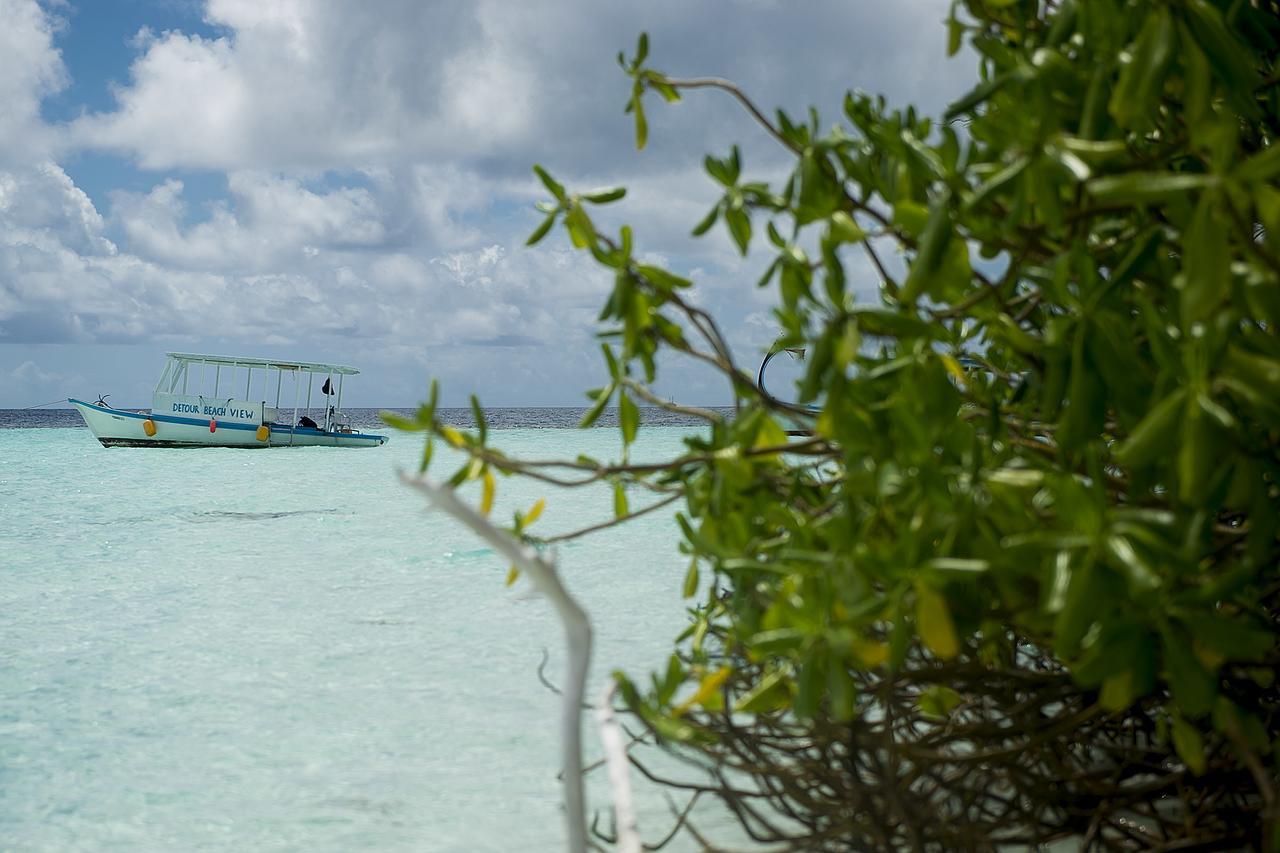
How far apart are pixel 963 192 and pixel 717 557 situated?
1.84 feet

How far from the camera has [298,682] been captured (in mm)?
4723

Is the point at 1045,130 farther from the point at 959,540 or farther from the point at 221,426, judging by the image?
the point at 221,426

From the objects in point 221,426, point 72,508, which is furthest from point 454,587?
point 221,426

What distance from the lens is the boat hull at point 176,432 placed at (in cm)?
2466

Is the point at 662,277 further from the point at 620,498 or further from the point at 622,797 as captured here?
the point at 622,797

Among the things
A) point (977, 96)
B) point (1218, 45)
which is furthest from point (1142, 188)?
point (977, 96)

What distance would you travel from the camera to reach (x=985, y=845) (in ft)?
4.64

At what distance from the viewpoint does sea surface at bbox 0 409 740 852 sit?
3.10 metres

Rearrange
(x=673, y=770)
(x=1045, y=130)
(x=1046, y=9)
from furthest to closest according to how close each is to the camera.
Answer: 1. (x=673, y=770)
2. (x=1046, y=9)
3. (x=1045, y=130)

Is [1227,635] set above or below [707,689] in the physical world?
above

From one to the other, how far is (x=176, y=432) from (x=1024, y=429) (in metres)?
26.4

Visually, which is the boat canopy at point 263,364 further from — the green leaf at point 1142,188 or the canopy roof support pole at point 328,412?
the green leaf at point 1142,188

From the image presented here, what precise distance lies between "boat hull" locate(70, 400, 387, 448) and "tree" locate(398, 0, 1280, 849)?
83.2ft

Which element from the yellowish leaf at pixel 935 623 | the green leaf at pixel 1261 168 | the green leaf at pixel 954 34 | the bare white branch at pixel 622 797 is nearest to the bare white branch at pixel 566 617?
the bare white branch at pixel 622 797
